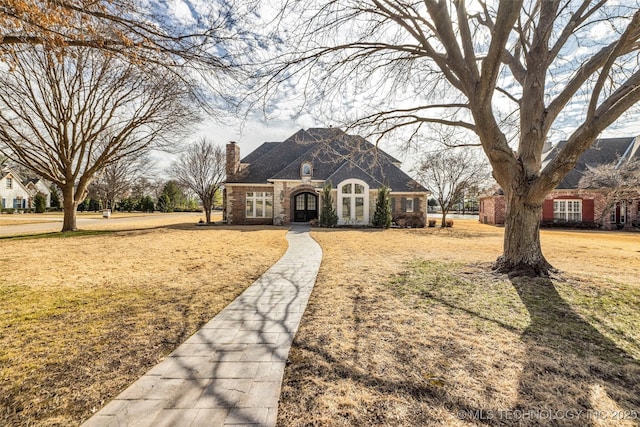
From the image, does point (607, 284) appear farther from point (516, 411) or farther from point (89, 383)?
point (89, 383)

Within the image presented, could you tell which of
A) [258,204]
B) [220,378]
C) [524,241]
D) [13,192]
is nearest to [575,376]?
[220,378]

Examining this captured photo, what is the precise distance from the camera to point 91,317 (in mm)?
4090

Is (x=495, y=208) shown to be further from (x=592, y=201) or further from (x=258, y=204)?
(x=258, y=204)

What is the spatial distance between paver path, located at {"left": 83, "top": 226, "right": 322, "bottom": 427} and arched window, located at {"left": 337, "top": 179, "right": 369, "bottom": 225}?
58.3 ft

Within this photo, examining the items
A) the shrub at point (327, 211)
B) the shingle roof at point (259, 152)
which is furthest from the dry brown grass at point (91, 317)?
the shingle roof at point (259, 152)

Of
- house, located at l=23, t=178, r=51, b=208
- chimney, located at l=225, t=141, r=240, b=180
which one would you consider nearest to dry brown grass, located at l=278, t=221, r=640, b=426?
chimney, located at l=225, t=141, r=240, b=180

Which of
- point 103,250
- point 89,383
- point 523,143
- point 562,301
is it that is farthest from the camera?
point 103,250

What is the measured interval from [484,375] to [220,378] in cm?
253

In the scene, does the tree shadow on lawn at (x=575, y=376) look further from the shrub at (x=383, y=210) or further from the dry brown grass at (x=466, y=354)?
the shrub at (x=383, y=210)

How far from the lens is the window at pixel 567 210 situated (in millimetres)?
22359

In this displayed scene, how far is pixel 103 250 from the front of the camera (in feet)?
33.3

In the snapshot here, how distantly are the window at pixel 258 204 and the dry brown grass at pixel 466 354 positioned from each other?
17.9 metres

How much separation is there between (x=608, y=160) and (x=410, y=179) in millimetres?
17054

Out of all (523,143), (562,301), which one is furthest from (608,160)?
(562,301)
